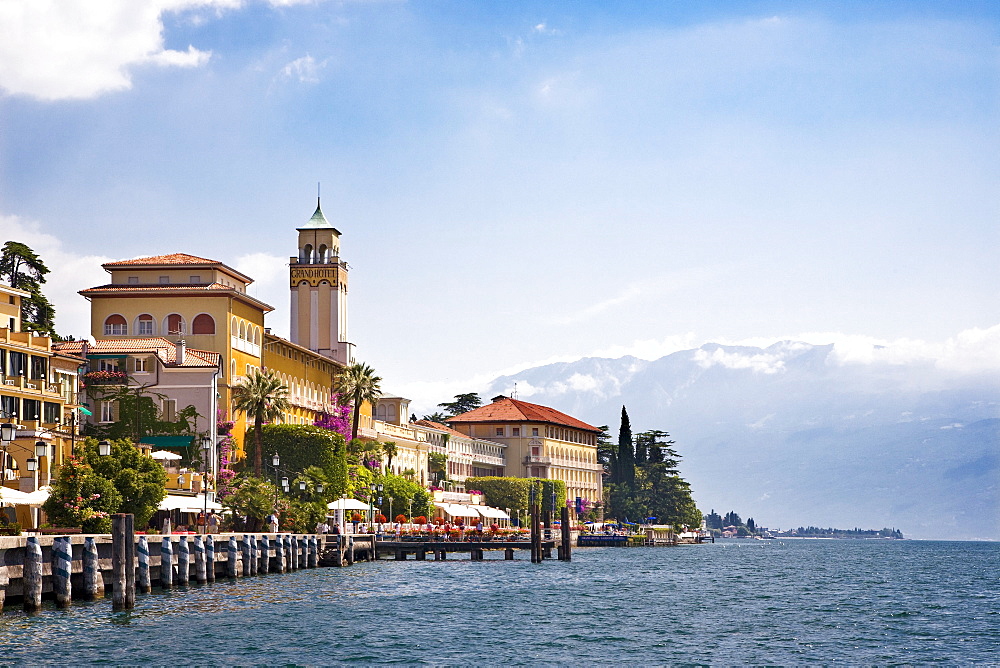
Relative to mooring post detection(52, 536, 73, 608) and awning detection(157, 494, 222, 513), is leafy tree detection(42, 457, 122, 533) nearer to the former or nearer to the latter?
awning detection(157, 494, 222, 513)

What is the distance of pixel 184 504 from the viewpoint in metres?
69.8

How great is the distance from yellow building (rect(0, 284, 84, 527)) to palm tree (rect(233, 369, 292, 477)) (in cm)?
1609

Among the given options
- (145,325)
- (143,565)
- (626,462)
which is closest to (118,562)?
(143,565)

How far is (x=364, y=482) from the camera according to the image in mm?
105875

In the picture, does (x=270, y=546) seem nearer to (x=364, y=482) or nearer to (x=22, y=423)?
(x=22, y=423)

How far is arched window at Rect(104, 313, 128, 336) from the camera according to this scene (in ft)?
327

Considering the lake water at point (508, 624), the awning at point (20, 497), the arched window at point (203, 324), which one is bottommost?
the lake water at point (508, 624)

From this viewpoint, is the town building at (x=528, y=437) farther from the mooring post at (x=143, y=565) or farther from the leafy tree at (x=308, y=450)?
the mooring post at (x=143, y=565)

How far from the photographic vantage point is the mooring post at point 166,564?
53.8m

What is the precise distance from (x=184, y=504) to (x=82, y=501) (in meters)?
13.0

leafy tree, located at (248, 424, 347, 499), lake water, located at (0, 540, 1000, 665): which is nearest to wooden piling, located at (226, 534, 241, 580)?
lake water, located at (0, 540, 1000, 665)

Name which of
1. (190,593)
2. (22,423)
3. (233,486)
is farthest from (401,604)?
(233,486)

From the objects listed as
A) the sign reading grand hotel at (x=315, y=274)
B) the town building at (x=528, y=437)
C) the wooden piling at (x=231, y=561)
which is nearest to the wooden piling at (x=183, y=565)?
the wooden piling at (x=231, y=561)

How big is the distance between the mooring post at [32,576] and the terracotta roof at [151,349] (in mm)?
46578
